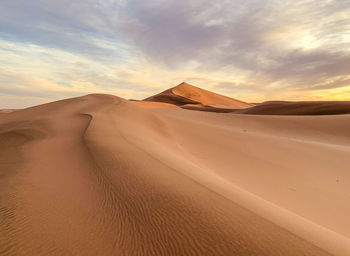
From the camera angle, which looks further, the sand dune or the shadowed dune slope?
the shadowed dune slope

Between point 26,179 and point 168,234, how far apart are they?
6.74 ft

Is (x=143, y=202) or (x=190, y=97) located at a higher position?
(x=190, y=97)

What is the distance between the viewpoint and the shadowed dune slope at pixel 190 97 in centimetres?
4759

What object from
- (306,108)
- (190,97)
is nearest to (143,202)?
(306,108)

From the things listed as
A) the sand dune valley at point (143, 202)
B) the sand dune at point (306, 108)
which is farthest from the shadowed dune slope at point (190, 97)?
the sand dune valley at point (143, 202)

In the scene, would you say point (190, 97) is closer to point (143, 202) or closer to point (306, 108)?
point (306, 108)

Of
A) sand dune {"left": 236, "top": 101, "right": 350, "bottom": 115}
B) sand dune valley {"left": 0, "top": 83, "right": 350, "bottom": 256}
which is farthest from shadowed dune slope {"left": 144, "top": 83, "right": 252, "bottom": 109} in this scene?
sand dune valley {"left": 0, "top": 83, "right": 350, "bottom": 256}

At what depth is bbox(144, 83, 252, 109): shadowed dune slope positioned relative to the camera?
156 ft

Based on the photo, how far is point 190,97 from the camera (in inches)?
1994

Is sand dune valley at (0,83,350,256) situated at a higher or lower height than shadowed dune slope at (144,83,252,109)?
lower

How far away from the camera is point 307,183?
18.1ft

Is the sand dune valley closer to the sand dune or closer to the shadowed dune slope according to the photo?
the sand dune

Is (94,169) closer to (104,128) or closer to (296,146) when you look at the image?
(104,128)

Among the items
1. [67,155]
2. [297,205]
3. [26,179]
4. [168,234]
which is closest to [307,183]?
[297,205]
